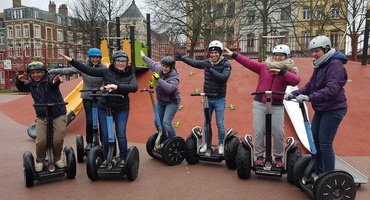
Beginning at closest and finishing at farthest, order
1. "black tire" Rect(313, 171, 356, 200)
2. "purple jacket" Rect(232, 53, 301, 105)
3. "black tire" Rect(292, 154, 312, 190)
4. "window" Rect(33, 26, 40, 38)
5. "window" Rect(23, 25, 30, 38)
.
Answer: "black tire" Rect(313, 171, 356, 200) < "black tire" Rect(292, 154, 312, 190) < "purple jacket" Rect(232, 53, 301, 105) < "window" Rect(23, 25, 30, 38) < "window" Rect(33, 26, 40, 38)

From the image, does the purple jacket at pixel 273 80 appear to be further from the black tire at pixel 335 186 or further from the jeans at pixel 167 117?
the jeans at pixel 167 117

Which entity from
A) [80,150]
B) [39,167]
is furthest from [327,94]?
[80,150]

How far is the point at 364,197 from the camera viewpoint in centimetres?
360

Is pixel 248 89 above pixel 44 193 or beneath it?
above

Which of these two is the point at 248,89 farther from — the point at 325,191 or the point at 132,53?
the point at 325,191

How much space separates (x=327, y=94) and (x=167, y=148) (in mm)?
2722

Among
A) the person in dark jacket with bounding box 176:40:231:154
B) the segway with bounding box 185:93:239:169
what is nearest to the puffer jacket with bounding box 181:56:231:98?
the person in dark jacket with bounding box 176:40:231:154

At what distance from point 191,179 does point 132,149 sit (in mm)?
1029

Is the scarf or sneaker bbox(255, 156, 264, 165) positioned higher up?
the scarf

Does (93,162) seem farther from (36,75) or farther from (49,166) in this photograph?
(36,75)

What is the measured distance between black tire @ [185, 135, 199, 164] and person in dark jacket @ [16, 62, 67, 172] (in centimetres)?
206

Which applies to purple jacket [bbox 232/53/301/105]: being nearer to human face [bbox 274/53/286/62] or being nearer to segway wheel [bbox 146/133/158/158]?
human face [bbox 274/53/286/62]

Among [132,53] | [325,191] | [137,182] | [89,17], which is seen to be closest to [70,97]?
[132,53]

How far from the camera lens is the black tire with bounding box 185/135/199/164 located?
4.93 meters
